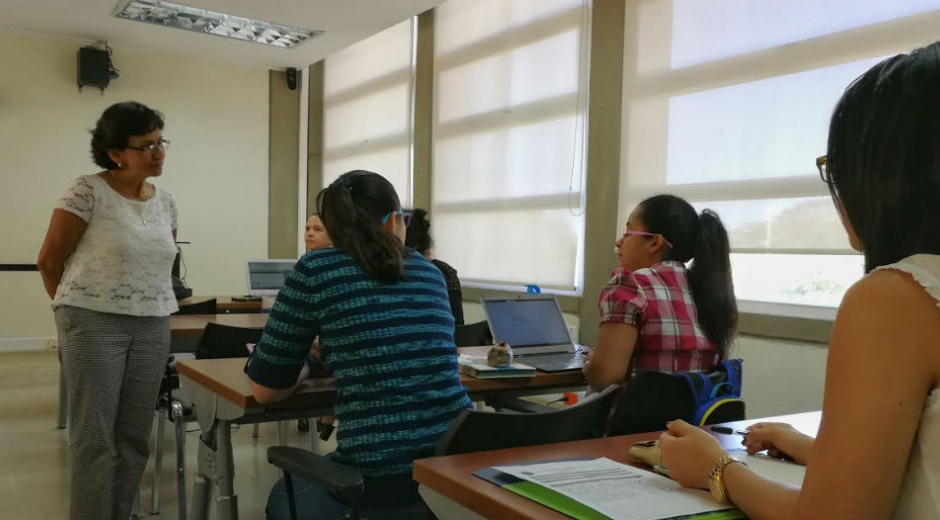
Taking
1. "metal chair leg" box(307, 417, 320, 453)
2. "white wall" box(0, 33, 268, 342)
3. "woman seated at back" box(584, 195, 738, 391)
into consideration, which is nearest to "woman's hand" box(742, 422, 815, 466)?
"woman seated at back" box(584, 195, 738, 391)

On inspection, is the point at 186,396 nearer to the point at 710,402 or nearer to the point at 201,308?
the point at 201,308

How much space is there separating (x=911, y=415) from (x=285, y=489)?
1409 millimetres

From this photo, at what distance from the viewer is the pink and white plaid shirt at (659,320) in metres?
2.01

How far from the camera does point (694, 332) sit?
203 centimetres

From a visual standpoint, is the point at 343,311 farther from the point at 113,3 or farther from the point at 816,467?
the point at 113,3

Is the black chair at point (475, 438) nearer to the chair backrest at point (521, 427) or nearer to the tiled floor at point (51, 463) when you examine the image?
the chair backrest at point (521, 427)

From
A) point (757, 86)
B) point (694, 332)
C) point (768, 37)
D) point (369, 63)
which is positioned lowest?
point (694, 332)

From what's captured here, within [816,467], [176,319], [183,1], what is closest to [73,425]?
[176,319]

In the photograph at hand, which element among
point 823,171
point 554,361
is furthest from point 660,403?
point 823,171

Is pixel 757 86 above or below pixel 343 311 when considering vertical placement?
above

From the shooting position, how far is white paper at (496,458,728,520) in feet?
2.81

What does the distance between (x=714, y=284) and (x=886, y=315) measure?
4.91 ft

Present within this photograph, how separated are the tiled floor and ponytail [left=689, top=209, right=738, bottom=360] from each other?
1881mm

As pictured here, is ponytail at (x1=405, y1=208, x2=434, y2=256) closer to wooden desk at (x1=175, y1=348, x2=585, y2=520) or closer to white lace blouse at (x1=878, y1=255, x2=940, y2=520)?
wooden desk at (x1=175, y1=348, x2=585, y2=520)
